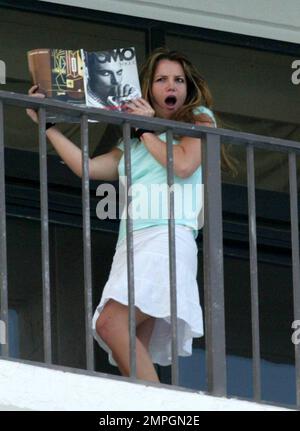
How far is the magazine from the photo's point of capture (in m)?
8.77

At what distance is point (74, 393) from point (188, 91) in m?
1.48

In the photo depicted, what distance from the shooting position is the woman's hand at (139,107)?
881 cm

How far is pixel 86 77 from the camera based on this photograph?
8812 mm

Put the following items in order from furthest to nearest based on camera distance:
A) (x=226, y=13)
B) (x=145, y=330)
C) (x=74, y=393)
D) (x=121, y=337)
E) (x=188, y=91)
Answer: (x=226, y=13) < (x=188, y=91) < (x=145, y=330) < (x=121, y=337) < (x=74, y=393)

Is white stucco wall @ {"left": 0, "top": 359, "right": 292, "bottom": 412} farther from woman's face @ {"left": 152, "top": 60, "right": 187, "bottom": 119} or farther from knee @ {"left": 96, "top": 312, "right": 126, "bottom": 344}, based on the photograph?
woman's face @ {"left": 152, "top": 60, "right": 187, "bottom": 119}

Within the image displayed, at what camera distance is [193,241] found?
28.8 feet

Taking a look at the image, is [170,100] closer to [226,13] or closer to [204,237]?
[204,237]

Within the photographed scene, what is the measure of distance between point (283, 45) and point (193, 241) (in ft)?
7.71

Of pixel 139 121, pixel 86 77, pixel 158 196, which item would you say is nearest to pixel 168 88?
pixel 86 77

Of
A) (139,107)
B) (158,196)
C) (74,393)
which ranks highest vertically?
(139,107)

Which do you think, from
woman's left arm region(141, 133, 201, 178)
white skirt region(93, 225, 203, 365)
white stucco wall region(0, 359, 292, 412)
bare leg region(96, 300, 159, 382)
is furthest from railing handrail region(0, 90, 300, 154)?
white stucco wall region(0, 359, 292, 412)
